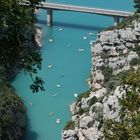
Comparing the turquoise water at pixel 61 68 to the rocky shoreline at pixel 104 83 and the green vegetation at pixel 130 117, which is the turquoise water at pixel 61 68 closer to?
the rocky shoreline at pixel 104 83

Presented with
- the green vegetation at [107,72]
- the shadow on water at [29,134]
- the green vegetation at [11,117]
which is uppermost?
the green vegetation at [107,72]

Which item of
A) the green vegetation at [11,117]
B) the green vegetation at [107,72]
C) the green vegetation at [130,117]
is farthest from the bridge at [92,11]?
the green vegetation at [130,117]

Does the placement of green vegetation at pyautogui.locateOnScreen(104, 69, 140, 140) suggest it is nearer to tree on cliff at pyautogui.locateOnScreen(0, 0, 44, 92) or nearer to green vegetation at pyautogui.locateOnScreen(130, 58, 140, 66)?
tree on cliff at pyautogui.locateOnScreen(0, 0, 44, 92)

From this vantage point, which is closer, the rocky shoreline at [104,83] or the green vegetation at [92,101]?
the rocky shoreline at [104,83]

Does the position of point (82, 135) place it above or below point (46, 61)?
above

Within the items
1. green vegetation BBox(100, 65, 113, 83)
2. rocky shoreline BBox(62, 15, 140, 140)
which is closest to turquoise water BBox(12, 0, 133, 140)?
rocky shoreline BBox(62, 15, 140, 140)

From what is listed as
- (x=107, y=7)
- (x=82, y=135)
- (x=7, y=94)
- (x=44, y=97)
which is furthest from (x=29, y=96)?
(x=107, y=7)

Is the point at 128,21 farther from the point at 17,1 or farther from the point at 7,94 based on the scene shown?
the point at 17,1
